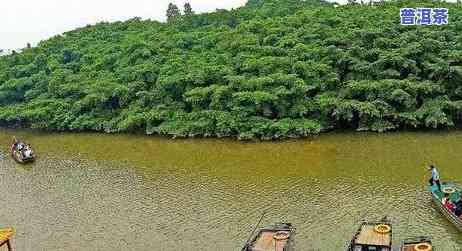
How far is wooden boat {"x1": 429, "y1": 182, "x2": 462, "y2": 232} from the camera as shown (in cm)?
1509

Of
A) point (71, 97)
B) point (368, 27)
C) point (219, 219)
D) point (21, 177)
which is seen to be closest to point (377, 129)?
point (368, 27)

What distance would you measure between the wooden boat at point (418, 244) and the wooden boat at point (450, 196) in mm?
1618

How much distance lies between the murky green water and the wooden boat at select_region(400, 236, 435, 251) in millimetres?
864

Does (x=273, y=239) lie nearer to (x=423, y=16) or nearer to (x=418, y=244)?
(x=418, y=244)

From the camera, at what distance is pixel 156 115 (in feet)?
96.0

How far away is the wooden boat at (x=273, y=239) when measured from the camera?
14141 mm

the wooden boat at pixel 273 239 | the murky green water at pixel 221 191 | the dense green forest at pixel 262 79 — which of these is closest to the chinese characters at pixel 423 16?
the dense green forest at pixel 262 79

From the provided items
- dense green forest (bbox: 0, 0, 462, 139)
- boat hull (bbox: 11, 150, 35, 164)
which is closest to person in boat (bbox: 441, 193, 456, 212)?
dense green forest (bbox: 0, 0, 462, 139)

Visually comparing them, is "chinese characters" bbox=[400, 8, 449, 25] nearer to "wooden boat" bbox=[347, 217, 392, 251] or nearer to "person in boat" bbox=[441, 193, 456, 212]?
"person in boat" bbox=[441, 193, 456, 212]

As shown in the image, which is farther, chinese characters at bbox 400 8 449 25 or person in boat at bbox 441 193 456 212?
chinese characters at bbox 400 8 449 25

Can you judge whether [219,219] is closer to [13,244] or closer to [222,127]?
[13,244]

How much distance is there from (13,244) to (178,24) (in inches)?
973

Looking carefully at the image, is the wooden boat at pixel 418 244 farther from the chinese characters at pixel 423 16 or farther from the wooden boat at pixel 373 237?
the chinese characters at pixel 423 16

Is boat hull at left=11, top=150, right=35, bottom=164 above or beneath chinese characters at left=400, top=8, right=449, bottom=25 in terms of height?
beneath
